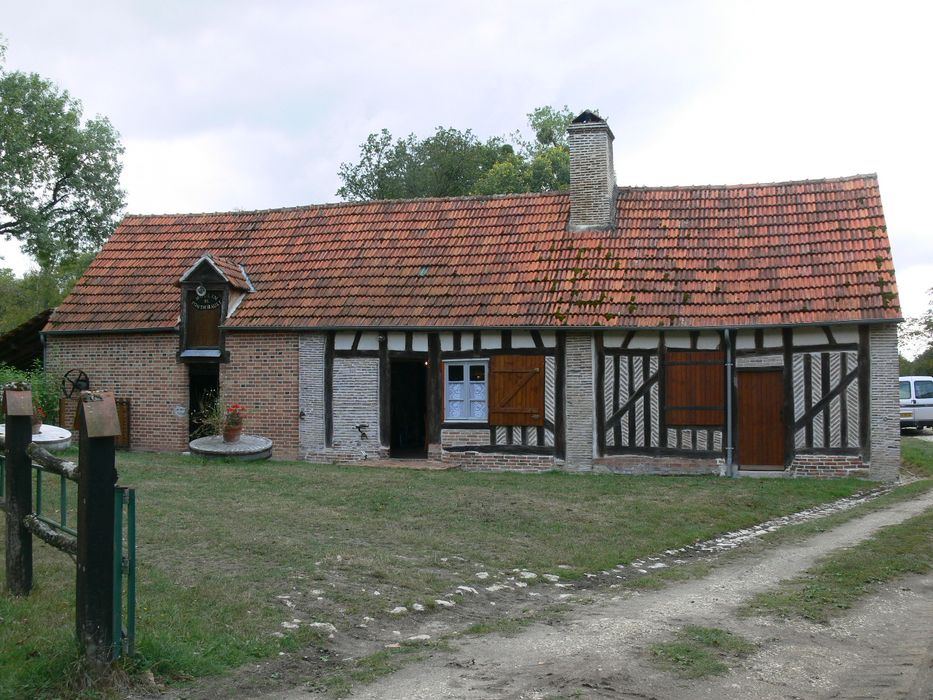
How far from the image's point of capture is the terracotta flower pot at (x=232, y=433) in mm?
16859

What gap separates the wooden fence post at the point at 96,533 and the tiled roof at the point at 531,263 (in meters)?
11.6

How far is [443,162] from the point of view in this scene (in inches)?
1608

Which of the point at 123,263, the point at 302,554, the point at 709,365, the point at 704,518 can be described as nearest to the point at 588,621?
the point at 302,554

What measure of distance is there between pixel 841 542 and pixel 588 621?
14.5 feet

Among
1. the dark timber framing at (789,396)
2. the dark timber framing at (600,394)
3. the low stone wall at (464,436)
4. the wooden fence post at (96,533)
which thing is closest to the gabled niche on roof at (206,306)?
the low stone wall at (464,436)

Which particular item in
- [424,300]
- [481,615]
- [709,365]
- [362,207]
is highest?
[362,207]

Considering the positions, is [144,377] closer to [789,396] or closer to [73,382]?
[73,382]

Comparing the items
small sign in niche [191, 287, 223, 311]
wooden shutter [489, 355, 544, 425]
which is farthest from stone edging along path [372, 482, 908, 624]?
small sign in niche [191, 287, 223, 311]

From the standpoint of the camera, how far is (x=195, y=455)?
17.0 meters

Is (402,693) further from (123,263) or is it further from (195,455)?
(123,263)

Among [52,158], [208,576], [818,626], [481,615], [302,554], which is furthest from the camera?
[52,158]

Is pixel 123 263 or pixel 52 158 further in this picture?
pixel 52 158

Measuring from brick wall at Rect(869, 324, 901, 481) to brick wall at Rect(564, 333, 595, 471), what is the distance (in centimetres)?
473

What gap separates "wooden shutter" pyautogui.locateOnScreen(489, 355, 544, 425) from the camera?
16.5 m
